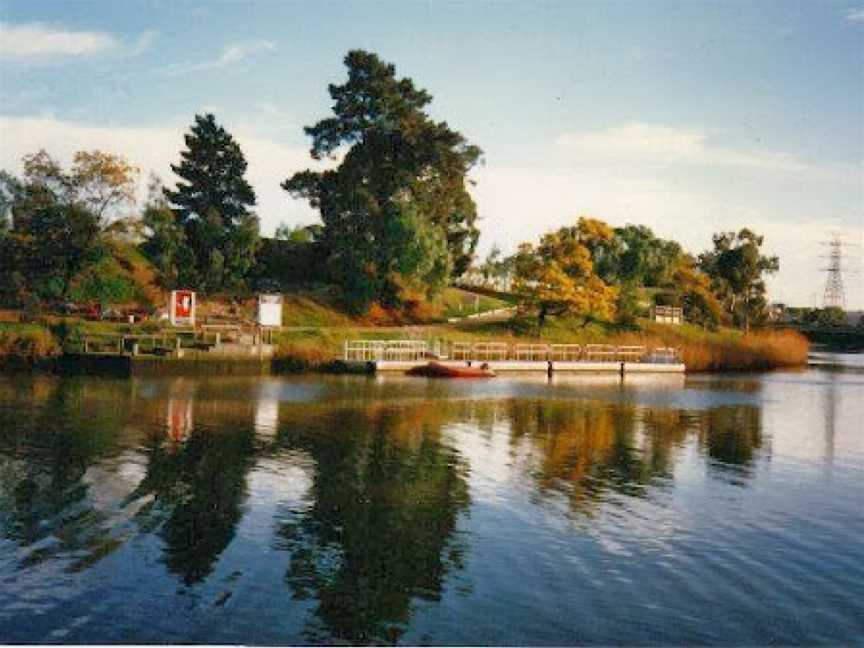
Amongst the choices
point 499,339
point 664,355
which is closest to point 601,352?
point 664,355

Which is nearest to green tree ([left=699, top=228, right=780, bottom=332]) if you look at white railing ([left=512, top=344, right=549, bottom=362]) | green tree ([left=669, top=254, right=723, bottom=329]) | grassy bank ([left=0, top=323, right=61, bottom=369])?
green tree ([left=669, top=254, right=723, bottom=329])

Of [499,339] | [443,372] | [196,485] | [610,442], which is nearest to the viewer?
[196,485]

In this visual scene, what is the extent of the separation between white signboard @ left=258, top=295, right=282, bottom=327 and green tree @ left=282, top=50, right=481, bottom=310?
54.7 ft

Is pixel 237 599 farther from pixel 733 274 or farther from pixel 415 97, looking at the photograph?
pixel 733 274

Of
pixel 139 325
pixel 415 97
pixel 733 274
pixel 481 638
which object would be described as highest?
pixel 415 97

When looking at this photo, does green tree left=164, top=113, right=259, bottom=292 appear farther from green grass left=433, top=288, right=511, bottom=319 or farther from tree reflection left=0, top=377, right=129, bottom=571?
tree reflection left=0, top=377, right=129, bottom=571

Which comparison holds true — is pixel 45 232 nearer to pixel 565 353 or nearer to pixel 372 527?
pixel 565 353

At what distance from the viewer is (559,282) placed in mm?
99500

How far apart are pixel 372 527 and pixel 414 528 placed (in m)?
1.09

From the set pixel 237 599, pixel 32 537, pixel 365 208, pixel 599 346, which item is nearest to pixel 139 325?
pixel 365 208

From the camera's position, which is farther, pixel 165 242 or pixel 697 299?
pixel 697 299

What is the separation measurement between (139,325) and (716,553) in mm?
58733

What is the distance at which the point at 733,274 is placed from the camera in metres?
127

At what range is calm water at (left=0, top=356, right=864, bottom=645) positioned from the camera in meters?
17.8
